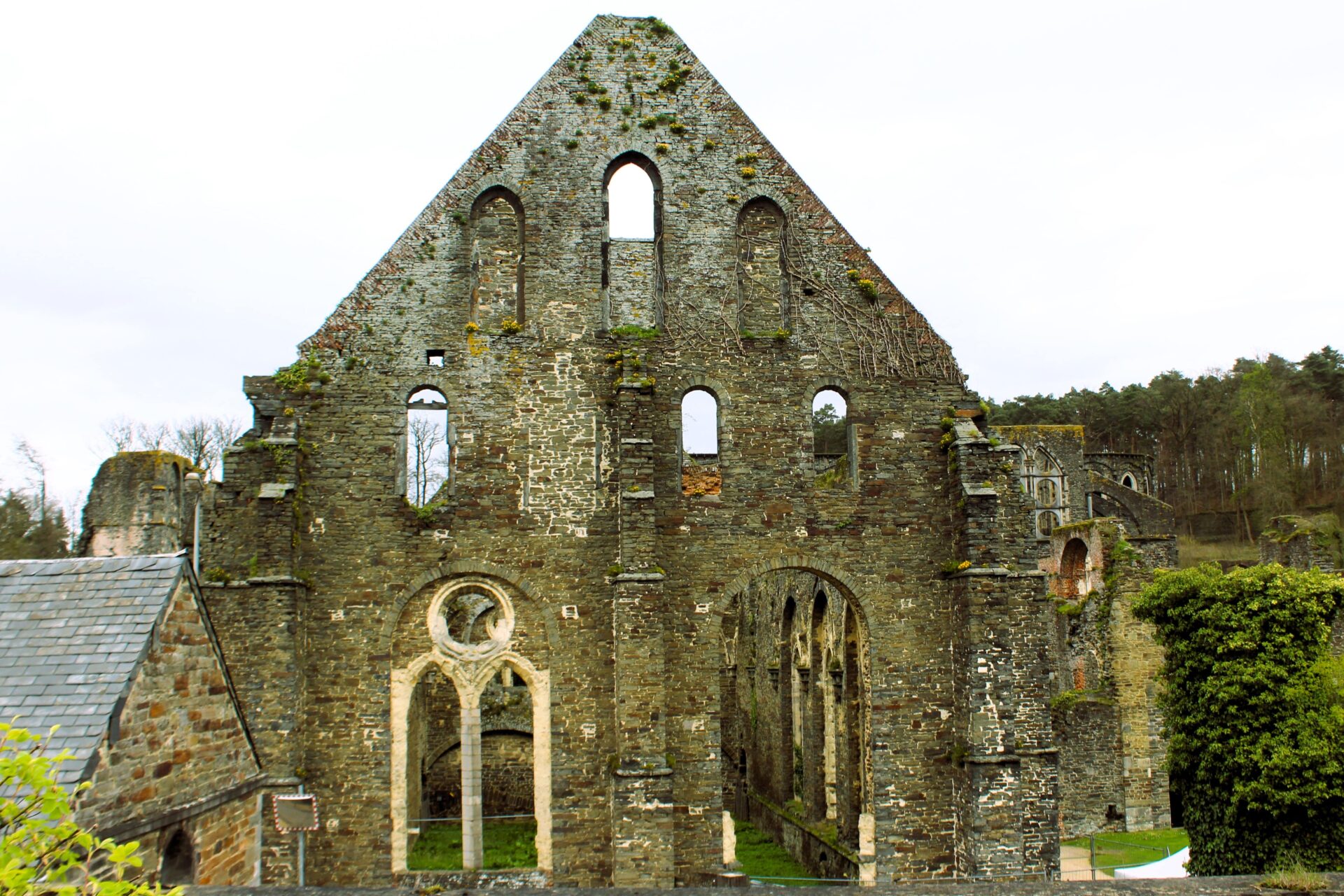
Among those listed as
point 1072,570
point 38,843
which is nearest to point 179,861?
point 38,843

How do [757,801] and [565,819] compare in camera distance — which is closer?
[565,819]

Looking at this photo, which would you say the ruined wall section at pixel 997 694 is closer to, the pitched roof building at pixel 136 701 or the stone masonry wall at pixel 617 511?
the stone masonry wall at pixel 617 511

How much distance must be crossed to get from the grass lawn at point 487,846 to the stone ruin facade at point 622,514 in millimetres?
769

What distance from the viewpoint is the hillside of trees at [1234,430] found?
4822cm

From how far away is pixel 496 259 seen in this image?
15086mm

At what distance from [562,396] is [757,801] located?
13052 mm

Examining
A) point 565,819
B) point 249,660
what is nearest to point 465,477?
point 249,660

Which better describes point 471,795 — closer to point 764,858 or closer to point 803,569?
point 803,569

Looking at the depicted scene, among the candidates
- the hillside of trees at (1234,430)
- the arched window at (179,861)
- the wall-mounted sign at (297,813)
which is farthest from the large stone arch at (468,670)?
the hillside of trees at (1234,430)

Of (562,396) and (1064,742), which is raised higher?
(562,396)

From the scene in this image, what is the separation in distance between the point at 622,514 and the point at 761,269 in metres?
4.37

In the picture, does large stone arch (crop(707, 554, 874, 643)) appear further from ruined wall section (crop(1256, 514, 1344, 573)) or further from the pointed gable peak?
ruined wall section (crop(1256, 514, 1344, 573))

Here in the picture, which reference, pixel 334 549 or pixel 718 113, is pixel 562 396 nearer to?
pixel 334 549

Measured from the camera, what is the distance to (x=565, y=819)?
13727 mm
